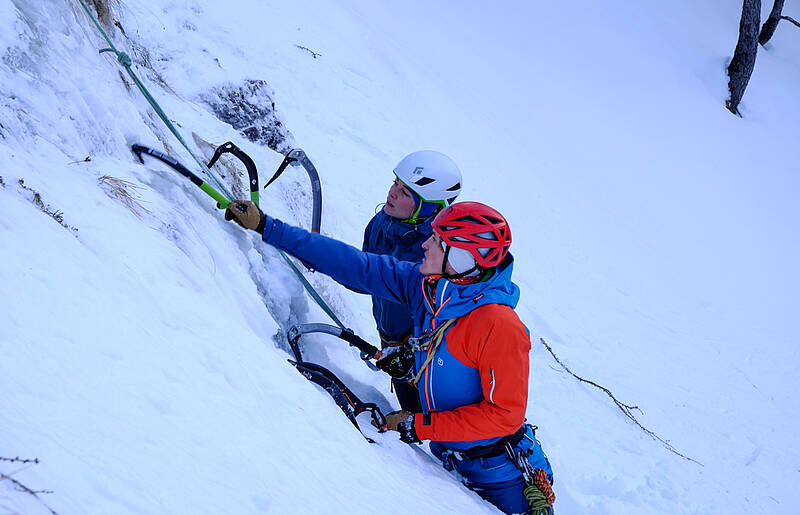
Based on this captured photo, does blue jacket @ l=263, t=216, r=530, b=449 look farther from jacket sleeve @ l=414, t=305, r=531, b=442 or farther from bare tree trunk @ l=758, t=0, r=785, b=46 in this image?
bare tree trunk @ l=758, t=0, r=785, b=46

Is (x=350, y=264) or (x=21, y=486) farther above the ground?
(x=350, y=264)

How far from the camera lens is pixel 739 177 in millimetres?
15234

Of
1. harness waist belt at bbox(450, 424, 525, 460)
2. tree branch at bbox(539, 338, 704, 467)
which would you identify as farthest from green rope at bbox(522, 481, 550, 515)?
tree branch at bbox(539, 338, 704, 467)

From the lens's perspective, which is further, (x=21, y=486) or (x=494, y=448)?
(x=494, y=448)

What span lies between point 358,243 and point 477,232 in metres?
4.21

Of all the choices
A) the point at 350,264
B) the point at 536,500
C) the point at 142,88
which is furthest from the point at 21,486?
the point at 142,88

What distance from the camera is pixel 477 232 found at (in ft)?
9.70

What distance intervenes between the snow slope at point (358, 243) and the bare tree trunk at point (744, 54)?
476mm

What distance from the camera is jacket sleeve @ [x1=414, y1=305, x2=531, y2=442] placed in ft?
9.61

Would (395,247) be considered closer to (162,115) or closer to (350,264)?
(350,264)

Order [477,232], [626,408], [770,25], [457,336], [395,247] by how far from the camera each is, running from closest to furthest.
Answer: [477,232] < [457,336] < [395,247] < [626,408] < [770,25]

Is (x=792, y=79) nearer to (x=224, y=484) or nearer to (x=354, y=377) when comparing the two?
(x=354, y=377)

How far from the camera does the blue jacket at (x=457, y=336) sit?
296 cm

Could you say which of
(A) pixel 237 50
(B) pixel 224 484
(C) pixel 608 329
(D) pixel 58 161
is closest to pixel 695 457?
(C) pixel 608 329
